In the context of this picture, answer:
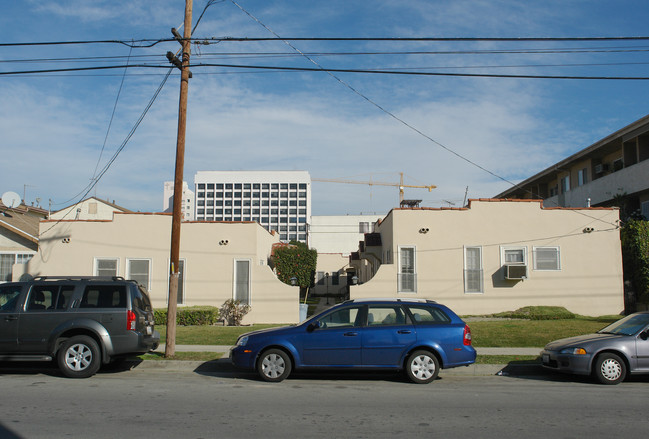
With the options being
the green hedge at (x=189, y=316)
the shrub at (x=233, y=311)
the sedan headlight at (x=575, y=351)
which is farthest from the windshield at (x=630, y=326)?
the green hedge at (x=189, y=316)

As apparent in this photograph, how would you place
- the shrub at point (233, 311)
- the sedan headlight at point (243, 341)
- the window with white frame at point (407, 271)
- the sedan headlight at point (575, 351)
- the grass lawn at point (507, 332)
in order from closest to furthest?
the sedan headlight at point (575, 351), the sedan headlight at point (243, 341), the grass lawn at point (507, 332), the shrub at point (233, 311), the window with white frame at point (407, 271)

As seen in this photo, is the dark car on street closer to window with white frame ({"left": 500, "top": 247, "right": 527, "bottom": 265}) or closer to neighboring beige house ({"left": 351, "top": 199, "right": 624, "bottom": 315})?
neighboring beige house ({"left": 351, "top": 199, "right": 624, "bottom": 315})

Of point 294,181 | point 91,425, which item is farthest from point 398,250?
point 294,181

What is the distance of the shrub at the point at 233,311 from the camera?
64.0 ft

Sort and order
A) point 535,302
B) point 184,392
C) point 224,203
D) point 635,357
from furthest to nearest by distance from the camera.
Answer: point 224,203 → point 535,302 → point 635,357 → point 184,392

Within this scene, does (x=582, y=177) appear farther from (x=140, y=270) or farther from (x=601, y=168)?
(x=140, y=270)

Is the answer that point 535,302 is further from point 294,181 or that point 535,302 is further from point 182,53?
point 294,181

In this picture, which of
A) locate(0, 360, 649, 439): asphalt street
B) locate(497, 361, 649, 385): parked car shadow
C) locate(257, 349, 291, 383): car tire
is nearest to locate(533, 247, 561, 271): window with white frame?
locate(497, 361, 649, 385): parked car shadow

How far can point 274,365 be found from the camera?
31.5ft

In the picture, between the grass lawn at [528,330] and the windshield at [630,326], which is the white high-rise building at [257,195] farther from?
the windshield at [630,326]

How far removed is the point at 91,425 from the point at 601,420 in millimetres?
6456

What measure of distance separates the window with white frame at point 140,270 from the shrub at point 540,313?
42.9 feet

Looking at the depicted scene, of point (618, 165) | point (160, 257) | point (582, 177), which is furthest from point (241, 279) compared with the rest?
point (582, 177)

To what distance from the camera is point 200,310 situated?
61.5 ft
